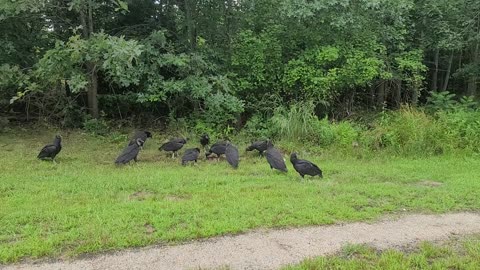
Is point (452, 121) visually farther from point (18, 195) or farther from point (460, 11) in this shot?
point (18, 195)

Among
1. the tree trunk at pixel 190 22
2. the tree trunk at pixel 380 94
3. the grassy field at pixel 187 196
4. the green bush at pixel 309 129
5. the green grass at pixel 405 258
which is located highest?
the tree trunk at pixel 190 22

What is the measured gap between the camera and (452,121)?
11.2 meters

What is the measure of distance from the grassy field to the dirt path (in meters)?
0.23

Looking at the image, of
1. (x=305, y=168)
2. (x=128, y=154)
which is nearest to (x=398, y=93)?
(x=305, y=168)

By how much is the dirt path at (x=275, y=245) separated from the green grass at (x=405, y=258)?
20cm

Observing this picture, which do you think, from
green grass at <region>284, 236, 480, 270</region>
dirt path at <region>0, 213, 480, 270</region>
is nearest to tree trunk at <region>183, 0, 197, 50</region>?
dirt path at <region>0, 213, 480, 270</region>

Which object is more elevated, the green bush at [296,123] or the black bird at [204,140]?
the green bush at [296,123]

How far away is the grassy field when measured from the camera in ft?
16.9

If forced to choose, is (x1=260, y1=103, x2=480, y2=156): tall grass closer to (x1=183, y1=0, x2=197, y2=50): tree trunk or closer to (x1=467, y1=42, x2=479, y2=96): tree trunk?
(x1=183, y1=0, x2=197, y2=50): tree trunk

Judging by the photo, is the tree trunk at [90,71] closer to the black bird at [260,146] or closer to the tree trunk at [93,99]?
the tree trunk at [93,99]

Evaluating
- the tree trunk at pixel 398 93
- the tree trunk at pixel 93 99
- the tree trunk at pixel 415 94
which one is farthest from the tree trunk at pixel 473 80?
the tree trunk at pixel 93 99

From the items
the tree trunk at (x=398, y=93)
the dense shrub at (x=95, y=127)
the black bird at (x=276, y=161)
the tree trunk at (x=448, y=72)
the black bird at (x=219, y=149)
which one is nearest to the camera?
the black bird at (x=276, y=161)

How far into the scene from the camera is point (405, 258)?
14.9 feet

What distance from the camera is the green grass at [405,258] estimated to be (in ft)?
14.3
